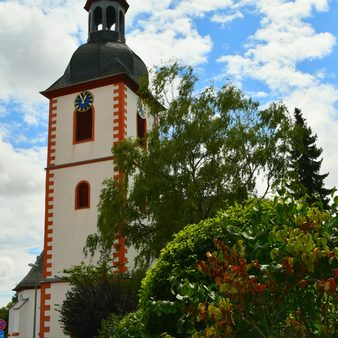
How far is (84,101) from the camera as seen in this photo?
30047 mm

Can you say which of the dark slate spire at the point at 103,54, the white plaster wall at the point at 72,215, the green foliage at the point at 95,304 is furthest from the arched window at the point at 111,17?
the green foliage at the point at 95,304

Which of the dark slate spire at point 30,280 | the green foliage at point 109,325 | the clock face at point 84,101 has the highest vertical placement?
the clock face at point 84,101

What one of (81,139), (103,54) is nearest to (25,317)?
(81,139)

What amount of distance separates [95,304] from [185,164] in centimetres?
557

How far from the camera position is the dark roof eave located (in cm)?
2906

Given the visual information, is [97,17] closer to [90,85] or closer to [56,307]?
[90,85]

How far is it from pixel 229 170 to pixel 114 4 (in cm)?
1579

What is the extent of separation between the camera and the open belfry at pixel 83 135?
89.0 feet

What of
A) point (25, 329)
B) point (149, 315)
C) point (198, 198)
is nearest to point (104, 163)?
point (198, 198)

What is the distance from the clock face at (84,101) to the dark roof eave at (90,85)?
310 mm

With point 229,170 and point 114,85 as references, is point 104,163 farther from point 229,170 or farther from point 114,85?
point 229,170

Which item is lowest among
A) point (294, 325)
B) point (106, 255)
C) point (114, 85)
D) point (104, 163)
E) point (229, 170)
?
point (294, 325)

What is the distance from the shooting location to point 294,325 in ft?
15.4

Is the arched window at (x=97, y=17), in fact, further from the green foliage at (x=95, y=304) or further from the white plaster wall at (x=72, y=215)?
the green foliage at (x=95, y=304)
